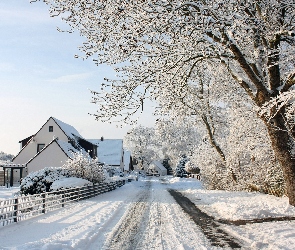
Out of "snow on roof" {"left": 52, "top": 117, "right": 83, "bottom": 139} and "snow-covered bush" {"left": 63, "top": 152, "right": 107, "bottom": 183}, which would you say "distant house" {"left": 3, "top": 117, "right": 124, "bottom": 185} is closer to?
"snow on roof" {"left": 52, "top": 117, "right": 83, "bottom": 139}

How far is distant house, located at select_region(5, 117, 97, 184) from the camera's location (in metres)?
40.6

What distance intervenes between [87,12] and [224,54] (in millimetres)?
5058

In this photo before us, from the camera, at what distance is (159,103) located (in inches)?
619

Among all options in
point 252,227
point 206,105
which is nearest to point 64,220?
point 252,227

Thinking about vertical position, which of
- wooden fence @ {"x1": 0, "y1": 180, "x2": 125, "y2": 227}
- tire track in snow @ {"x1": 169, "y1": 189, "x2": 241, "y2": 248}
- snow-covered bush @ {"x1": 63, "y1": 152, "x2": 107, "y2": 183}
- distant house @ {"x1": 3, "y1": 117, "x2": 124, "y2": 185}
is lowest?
tire track in snow @ {"x1": 169, "y1": 189, "x2": 241, "y2": 248}

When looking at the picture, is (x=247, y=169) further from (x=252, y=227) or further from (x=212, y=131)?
(x=252, y=227)

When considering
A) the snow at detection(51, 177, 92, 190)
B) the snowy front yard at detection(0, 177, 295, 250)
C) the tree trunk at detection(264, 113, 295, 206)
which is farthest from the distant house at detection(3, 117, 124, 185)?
the tree trunk at detection(264, 113, 295, 206)

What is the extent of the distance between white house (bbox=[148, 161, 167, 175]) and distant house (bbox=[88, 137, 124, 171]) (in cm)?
4209

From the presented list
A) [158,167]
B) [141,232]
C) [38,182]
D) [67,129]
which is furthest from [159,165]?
[141,232]

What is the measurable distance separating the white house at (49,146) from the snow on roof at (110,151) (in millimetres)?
18589

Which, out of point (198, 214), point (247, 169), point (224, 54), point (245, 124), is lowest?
point (198, 214)

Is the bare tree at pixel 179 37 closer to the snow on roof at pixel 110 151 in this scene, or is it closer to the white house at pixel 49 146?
the white house at pixel 49 146

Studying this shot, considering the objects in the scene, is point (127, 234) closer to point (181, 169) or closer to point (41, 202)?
point (41, 202)

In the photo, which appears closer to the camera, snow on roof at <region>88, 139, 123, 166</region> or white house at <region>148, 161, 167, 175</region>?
snow on roof at <region>88, 139, 123, 166</region>
